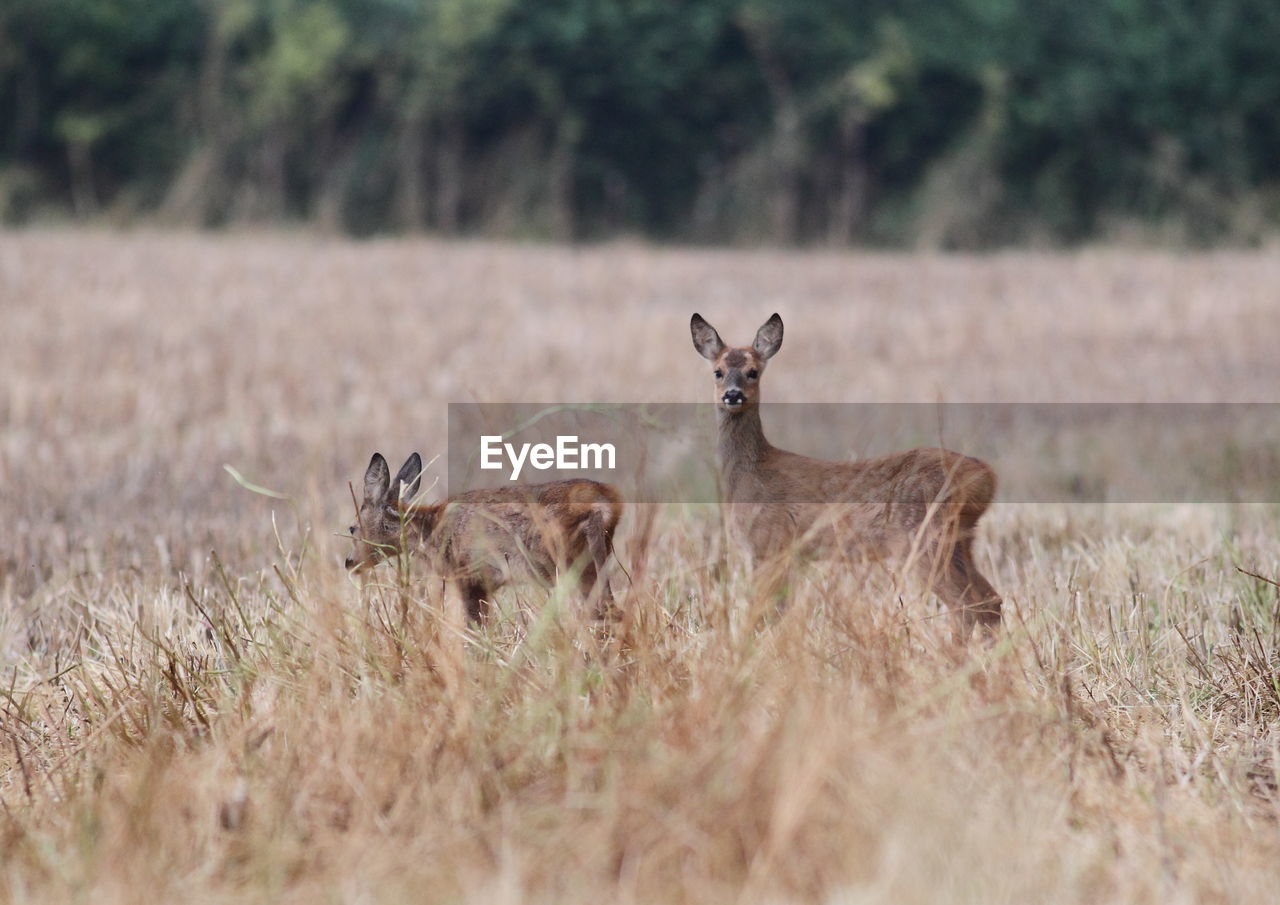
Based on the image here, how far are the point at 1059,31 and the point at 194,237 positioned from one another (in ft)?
55.6

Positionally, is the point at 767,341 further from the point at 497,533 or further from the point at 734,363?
the point at 497,533

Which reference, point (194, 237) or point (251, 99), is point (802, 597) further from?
point (251, 99)

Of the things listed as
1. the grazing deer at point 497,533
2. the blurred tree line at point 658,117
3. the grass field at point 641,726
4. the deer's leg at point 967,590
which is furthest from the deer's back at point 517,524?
the blurred tree line at point 658,117

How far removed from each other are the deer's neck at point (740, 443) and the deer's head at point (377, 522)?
87 centimetres

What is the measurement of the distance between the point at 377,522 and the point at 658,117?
2456cm

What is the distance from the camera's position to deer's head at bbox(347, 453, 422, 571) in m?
3.32

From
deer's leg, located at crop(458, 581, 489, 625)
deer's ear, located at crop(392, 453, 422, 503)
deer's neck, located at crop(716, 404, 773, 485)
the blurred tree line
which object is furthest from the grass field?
the blurred tree line

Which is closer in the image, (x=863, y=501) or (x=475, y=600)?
(x=475, y=600)

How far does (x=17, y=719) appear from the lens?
Answer: 3.73m

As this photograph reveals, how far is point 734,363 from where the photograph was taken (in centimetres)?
342

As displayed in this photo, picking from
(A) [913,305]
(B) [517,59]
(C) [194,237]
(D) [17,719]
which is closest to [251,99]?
(B) [517,59]

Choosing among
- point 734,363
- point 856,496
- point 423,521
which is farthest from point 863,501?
point 423,521

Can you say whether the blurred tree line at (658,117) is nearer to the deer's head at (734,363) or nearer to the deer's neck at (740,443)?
the deer's neck at (740,443)

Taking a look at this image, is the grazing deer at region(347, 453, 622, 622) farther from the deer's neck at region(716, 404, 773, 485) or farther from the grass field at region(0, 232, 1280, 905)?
the deer's neck at region(716, 404, 773, 485)
